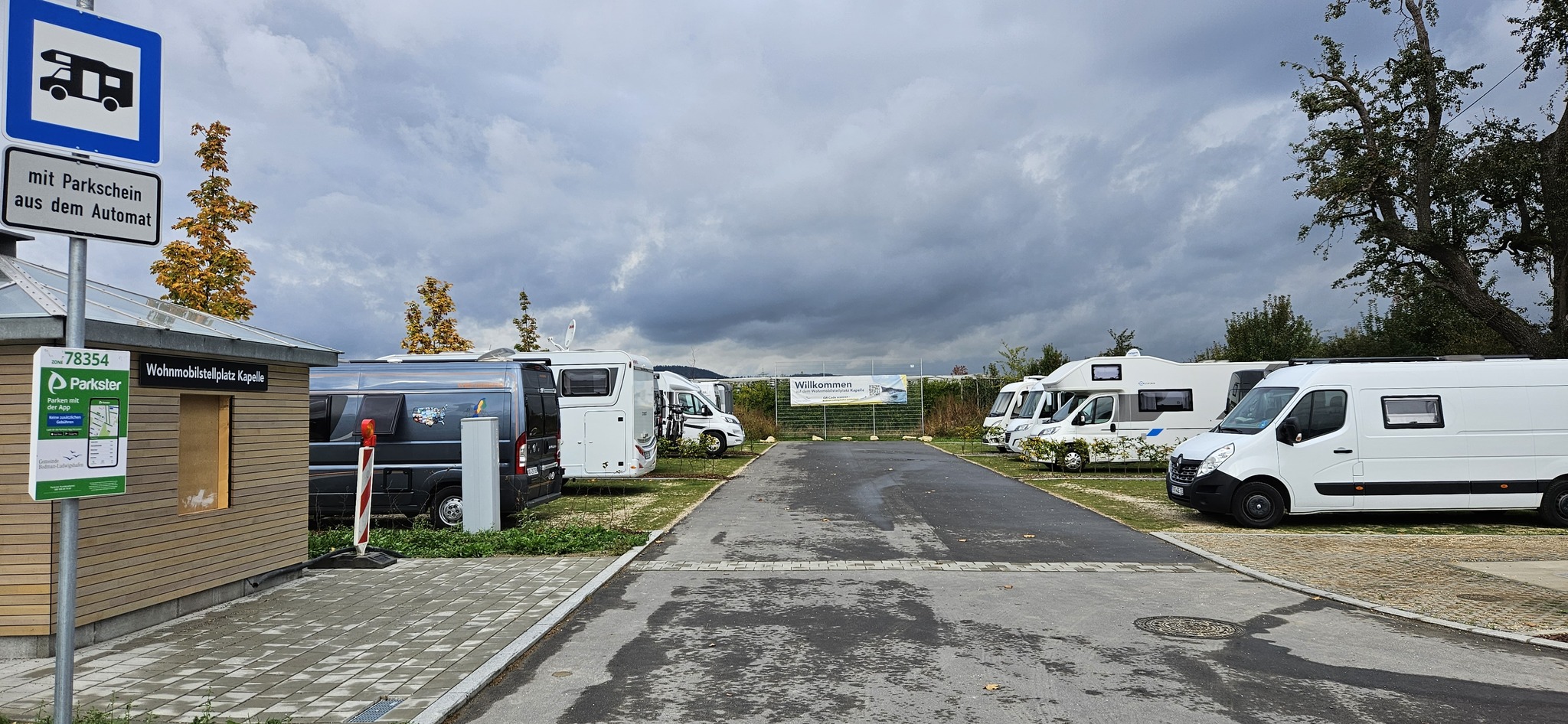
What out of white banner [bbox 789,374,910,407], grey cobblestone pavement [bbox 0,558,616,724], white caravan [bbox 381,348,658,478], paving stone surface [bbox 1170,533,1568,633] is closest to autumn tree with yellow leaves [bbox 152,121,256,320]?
white caravan [bbox 381,348,658,478]

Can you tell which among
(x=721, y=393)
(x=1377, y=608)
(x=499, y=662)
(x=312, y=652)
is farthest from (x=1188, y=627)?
(x=721, y=393)

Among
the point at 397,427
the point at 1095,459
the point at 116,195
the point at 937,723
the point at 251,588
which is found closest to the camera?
the point at 116,195

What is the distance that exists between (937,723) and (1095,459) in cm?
1888

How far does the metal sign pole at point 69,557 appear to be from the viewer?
3.44 m

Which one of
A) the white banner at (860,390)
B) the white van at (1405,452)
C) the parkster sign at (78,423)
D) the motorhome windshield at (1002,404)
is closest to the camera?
the parkster sign at (78,423)

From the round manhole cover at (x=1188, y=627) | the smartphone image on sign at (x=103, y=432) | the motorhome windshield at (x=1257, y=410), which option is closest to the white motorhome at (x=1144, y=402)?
the motorhome windshield at (x=1257, y=410)

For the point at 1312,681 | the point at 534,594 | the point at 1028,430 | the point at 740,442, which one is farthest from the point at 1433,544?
the point at 740,442

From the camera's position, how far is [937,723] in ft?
15.8

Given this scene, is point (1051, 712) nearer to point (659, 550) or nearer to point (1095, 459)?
point (659, 550)

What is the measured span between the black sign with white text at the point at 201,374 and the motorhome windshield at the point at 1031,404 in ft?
70.6

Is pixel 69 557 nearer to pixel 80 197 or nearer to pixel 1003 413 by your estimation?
pixel 80 197

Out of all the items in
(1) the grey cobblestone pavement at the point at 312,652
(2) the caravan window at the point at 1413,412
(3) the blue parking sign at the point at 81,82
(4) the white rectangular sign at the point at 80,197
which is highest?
(3) the blue parking sign at the point at 81,82

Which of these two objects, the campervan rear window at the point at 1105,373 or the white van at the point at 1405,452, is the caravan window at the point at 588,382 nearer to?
the white van at the point at 1405,452

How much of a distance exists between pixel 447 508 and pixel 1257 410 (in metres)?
11.6
